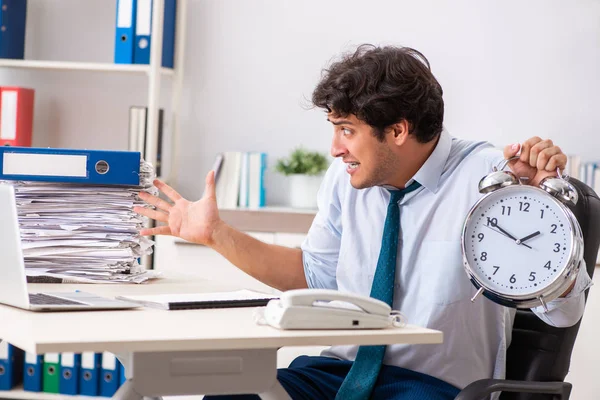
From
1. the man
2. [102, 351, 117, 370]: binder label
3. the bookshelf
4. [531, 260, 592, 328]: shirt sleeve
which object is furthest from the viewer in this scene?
the bookshelf

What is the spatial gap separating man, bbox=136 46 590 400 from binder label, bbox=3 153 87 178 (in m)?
0.16

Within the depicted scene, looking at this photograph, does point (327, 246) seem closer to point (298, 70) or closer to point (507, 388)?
point (507, 388)

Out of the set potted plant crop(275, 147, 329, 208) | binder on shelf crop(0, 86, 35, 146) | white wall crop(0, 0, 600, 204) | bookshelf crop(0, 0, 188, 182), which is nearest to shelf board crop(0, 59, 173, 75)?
bookshelf crop(0, 0, 188, 182)

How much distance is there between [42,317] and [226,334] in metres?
0.33

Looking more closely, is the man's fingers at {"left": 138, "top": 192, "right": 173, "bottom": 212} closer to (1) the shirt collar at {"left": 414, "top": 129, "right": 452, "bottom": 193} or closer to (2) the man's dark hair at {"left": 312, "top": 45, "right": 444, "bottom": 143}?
(2) the man's dark hair at {"left": 312, "top": 45, "right": 444, "bottom": 143}

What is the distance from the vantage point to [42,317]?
54.3 inches

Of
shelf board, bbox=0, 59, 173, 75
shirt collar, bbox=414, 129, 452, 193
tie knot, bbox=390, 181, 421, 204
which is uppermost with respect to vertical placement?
shelf board, bbox=0, 59, 173, 75

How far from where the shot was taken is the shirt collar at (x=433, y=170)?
1.88m

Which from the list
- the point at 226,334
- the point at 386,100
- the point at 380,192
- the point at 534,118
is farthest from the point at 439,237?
the point at 534,118

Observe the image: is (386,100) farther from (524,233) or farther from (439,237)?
(524,233)

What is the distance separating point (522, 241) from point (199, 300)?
0.59 metres

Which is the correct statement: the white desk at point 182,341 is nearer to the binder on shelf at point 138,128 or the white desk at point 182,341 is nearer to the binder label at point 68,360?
the binder label at point 68,360

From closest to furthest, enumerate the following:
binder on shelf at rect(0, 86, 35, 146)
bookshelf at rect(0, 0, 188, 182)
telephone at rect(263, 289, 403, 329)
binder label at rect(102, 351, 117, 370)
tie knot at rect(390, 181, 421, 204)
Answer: telephone at rect(263, 289, 403, 329), tie knot at rect(390, 181, 421, 204), binder label at rect(102, 351, 117, 370), bookshelf at rect(0, 0, 188, 182), binder on shelf at rect(0, 86, 35, 146)

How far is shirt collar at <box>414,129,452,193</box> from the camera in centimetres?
188
